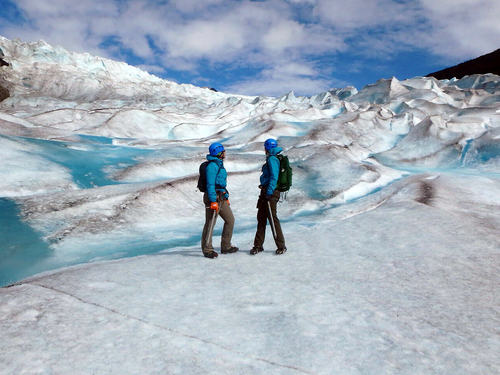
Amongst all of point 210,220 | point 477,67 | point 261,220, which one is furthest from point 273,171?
point 477,67

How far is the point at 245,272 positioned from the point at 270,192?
135 cm

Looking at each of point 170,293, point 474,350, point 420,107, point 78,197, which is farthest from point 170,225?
point 420,107

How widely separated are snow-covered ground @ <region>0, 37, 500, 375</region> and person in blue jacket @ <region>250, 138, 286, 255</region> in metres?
0.30

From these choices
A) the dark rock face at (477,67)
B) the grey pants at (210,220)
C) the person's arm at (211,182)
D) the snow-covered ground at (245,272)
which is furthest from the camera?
the dark rock face at (477,67)

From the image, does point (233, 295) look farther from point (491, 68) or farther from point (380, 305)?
point (491, 68)

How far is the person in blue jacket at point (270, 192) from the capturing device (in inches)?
210

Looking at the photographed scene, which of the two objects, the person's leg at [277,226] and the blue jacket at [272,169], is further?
the person's leg at [277,226]

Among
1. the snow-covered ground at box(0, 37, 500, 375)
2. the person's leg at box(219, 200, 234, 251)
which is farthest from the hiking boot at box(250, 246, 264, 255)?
the person's leg at box(219, 200, 234, 251)

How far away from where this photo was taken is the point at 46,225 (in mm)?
8289

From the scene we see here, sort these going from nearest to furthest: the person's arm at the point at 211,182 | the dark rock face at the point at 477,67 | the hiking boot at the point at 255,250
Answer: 1. the person's arm at the point at 211,182
2. the hiking boot at the point at 255,250
3. the dark rock face at the point at 477,67

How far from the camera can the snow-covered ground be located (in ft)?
9.18

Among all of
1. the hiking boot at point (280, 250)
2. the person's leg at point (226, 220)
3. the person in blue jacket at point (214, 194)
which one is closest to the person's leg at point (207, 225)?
the person in blue jacket at point (214, 194)

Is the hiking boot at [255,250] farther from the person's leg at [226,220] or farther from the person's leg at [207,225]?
the person's leg at [207,225]

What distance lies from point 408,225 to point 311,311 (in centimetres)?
401
